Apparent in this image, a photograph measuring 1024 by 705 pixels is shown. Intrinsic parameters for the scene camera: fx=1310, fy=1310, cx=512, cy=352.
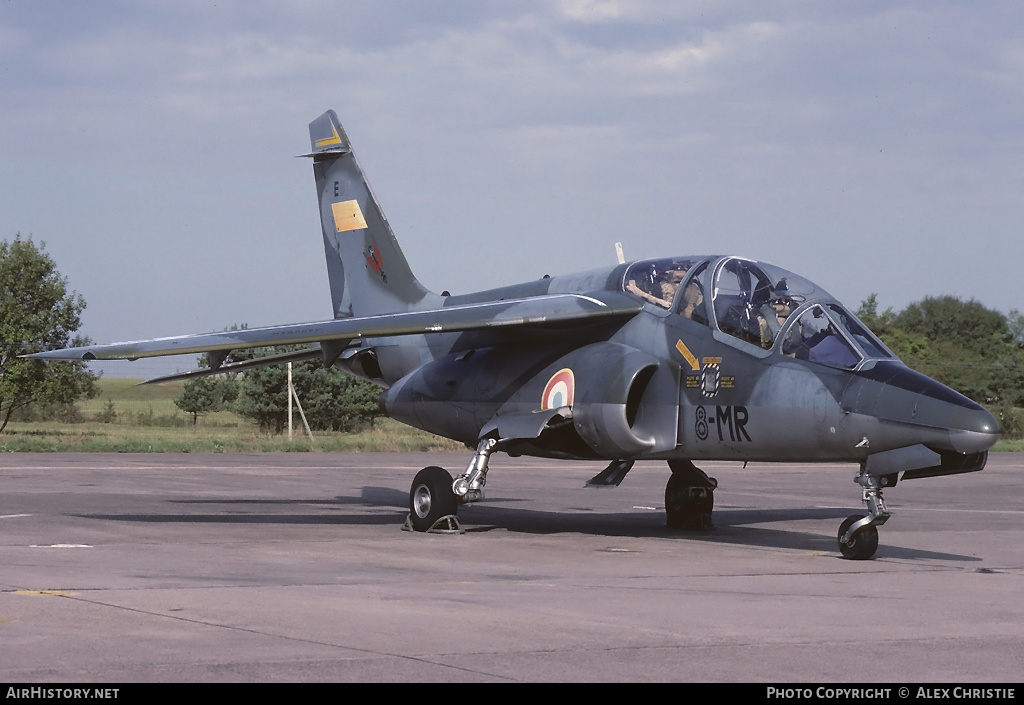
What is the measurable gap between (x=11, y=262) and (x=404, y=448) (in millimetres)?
19737

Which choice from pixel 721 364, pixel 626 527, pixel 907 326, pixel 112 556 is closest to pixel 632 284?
pixel 721 364

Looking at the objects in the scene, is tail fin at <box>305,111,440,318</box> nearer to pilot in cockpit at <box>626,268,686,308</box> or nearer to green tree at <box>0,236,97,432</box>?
pilot in cockpit at <box>626,268,686,308</box>

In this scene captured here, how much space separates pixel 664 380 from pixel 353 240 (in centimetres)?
763

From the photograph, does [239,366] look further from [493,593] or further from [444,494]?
[493,593]

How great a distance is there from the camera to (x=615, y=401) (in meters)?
14.5

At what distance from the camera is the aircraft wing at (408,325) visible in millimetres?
15086

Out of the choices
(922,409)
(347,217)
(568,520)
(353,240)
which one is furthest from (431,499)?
(347,217)

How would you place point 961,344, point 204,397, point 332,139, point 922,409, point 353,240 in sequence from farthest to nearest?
point 961,344 → point 204,397 → point 332,139 → point 353,240 → point 922,409

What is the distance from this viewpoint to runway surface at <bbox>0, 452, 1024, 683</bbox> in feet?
22.7

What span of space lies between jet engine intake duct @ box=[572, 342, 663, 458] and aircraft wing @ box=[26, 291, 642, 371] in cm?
54

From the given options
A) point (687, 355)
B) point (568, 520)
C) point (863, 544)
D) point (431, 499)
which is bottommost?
point (568, 520)

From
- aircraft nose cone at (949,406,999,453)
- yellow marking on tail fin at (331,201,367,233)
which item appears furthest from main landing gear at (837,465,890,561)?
yellow marking on tail fin at (331,201,367,233)

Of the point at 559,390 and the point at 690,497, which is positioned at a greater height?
the point at 559,390

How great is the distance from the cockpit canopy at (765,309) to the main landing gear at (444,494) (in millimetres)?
2756
